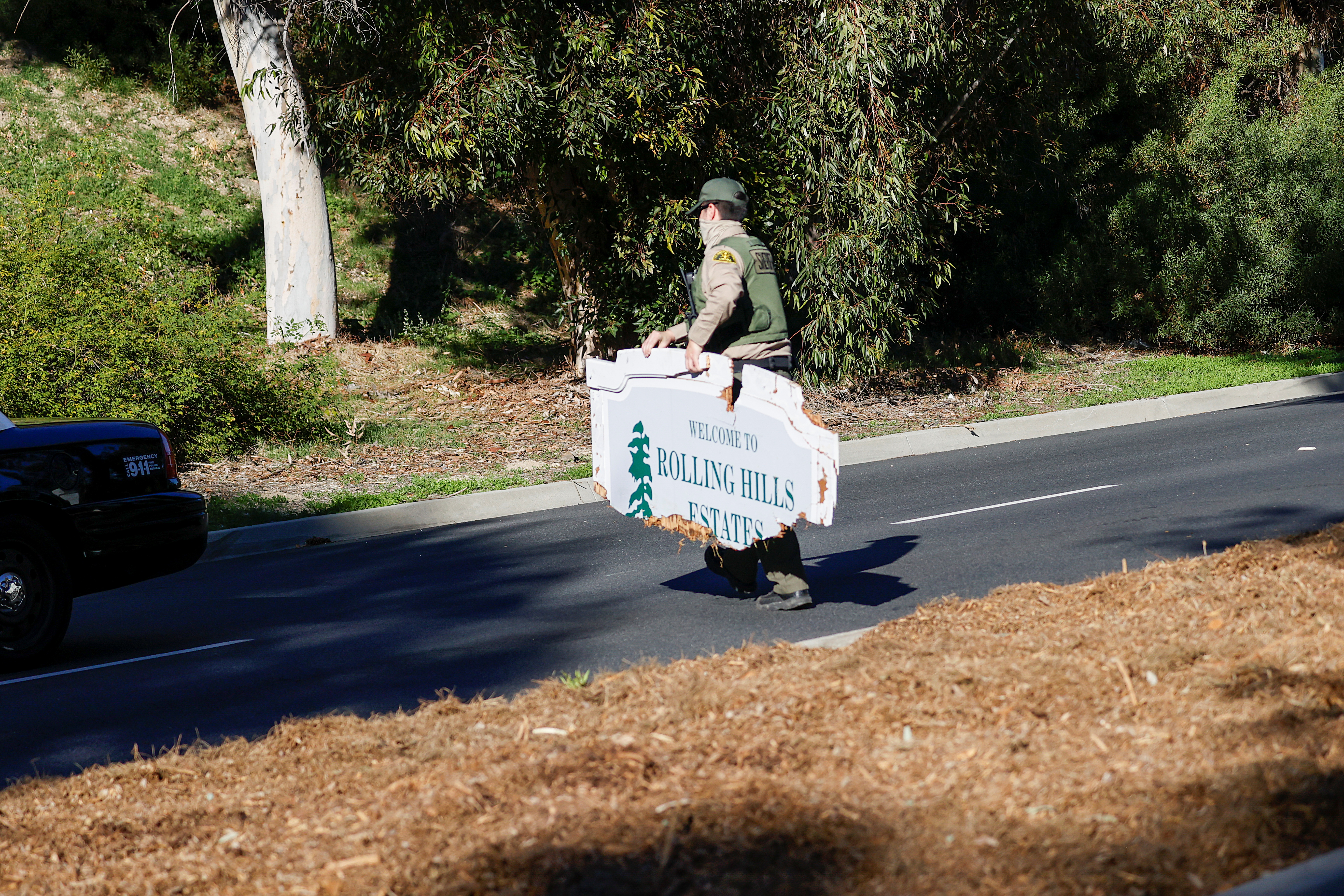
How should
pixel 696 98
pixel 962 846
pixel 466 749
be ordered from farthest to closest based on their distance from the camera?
pixel 696 98
pixel 466 749
pixel 962 846

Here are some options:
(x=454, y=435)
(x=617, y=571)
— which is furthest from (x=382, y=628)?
(x=454, y=435)

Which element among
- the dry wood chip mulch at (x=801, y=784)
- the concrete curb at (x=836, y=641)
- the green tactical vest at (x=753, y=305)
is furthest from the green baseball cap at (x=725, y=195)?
the dry wood chip mulch at (x=801, y=784)

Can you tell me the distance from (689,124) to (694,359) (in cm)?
844

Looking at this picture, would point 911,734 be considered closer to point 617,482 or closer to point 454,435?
point 617,482

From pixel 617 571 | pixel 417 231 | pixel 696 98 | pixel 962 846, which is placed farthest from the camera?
pixel 417 231

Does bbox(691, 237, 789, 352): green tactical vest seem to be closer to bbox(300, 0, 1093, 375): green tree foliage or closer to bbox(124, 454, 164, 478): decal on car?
bbox(124, 454, 164, 478): decal on car

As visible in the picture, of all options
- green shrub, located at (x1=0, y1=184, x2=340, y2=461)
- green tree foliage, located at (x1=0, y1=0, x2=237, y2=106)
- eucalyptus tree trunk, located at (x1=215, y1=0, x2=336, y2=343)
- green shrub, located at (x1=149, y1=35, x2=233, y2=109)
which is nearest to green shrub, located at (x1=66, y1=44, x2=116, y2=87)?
green tree foliage, located at (x1=0, y1=0, x2=237, y2=106)

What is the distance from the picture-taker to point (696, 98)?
13.6 meters

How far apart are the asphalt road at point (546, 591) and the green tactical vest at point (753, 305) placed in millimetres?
1491

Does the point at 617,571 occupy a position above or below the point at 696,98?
below

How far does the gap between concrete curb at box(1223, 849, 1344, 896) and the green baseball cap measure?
446 centimetres

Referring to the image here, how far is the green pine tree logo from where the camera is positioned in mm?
6613

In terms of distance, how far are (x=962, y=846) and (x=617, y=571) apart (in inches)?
210

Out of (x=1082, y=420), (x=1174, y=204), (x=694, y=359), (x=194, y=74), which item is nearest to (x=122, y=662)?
(x=694, y=359)
